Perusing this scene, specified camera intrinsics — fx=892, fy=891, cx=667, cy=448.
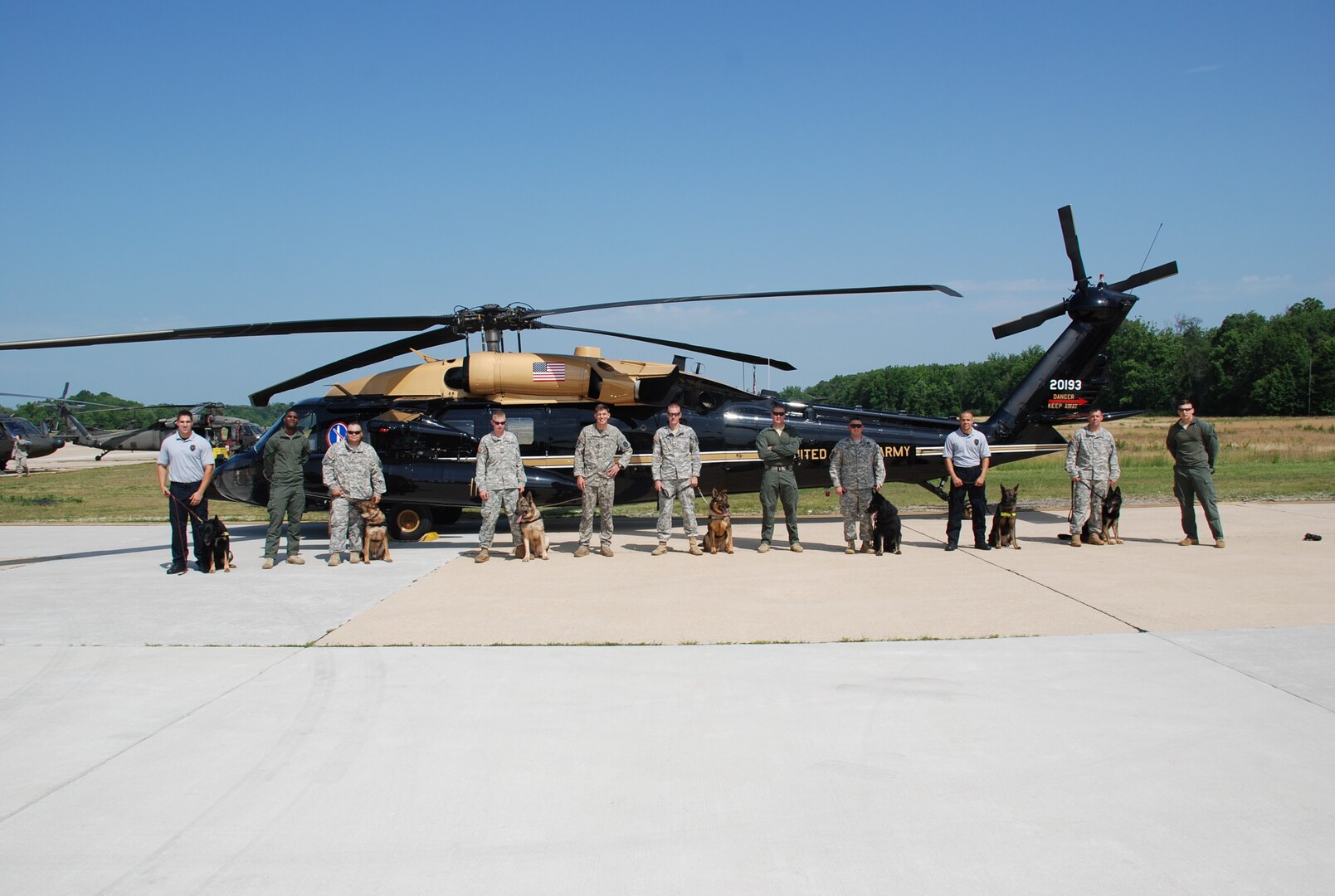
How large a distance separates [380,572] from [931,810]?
23.9 feet

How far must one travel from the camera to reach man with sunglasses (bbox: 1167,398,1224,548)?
419 inches

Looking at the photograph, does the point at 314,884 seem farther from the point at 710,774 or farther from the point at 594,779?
the point at 710,774

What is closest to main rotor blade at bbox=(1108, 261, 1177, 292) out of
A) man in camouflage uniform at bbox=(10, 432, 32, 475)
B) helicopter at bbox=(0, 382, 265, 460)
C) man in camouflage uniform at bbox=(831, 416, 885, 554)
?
man in camouflage uniform at bbox=(831, 416, 885, 554)

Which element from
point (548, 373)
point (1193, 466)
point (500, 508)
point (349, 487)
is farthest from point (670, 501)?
point (1193, 466)

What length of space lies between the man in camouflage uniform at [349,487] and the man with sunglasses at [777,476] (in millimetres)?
4620

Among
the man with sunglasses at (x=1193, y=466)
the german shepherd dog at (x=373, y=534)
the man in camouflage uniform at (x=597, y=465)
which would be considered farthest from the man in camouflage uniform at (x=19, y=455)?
the man with sunglasses at (x=1193, y=466)

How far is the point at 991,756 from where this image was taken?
14.0 feet

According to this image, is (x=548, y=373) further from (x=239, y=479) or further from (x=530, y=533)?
(x=239, y=479)

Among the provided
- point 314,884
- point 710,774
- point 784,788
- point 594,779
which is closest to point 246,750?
point 314,884

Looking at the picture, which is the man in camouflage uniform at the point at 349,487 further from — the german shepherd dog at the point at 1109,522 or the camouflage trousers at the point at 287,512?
the german shepherd dog at the point at 1109,522

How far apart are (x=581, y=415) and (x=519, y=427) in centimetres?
91

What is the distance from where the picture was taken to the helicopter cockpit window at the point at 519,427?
13.0m

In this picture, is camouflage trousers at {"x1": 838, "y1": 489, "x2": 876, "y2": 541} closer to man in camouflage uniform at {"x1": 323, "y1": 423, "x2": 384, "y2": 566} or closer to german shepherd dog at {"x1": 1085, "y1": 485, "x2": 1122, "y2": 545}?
german shepherd dog at {"x1": 1085, "y1": 485, "x2": 1122, "y2": 545}

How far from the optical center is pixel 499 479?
1059cm
